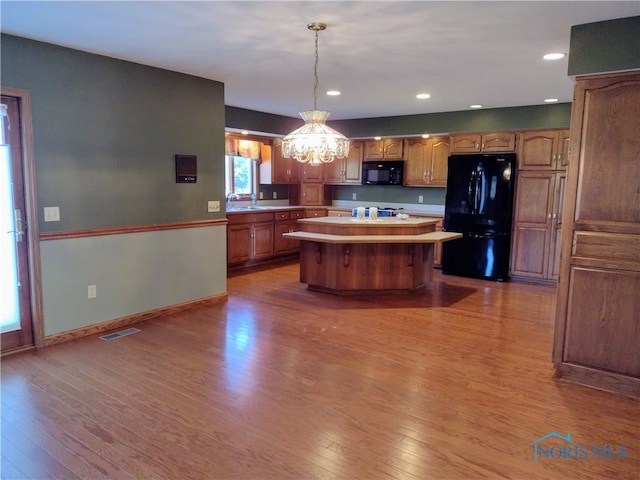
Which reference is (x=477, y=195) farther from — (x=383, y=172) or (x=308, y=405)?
(x=308, y=405)

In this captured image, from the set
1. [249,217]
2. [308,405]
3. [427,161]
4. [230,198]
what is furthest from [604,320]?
[230,198]

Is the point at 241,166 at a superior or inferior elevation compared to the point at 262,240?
superior

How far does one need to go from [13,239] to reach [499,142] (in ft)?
18.9

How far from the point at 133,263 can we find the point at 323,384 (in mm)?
2304

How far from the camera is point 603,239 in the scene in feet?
9.61

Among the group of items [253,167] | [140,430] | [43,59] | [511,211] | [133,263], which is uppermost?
[43,59]

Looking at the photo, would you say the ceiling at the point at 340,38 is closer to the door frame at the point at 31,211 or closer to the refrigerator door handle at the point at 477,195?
the door frame at the point at 31,211

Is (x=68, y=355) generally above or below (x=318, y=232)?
below

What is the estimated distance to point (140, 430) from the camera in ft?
8.00

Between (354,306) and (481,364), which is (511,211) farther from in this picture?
(481,364)

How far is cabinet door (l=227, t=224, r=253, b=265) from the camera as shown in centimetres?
653

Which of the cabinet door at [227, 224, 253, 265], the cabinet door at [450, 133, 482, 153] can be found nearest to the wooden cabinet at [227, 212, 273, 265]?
the cabinet door at [227, 224, 253, 265]

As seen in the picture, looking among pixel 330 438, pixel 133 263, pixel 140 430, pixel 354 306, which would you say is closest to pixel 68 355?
pixel 133 263

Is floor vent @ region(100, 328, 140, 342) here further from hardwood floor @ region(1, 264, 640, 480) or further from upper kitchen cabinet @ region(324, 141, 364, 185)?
upper kitchen cabinet @ region(324, 141, 364, 185)
